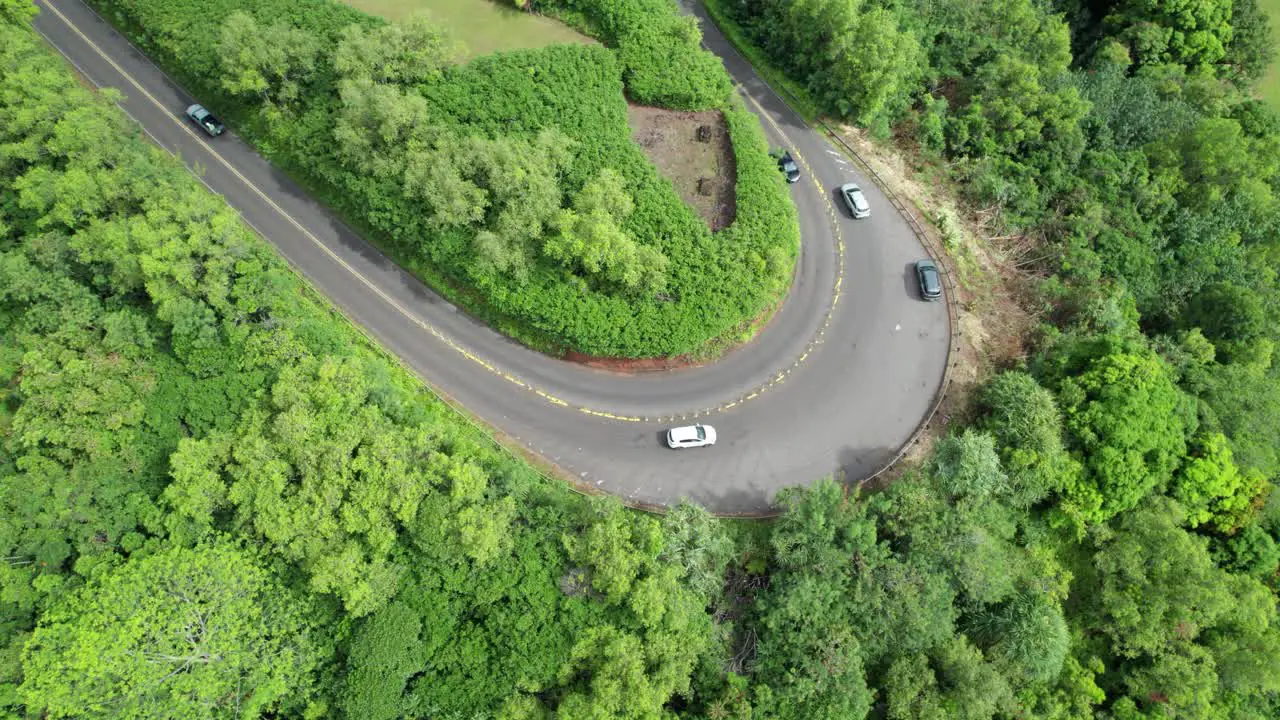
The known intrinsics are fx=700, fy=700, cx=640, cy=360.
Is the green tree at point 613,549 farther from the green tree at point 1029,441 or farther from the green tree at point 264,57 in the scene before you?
the green tree at point 264,57

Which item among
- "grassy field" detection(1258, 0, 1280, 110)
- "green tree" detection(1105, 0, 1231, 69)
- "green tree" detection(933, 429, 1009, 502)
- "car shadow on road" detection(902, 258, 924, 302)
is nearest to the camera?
"green tree" detection(933, 429, 1009, 502)

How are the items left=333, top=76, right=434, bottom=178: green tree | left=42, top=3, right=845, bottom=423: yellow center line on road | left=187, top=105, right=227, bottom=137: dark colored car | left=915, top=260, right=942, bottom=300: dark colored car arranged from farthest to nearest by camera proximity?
left=187, top=105, right=227, bottom=137: dark colored car
left=915, top=260, right=942, bottom=300: dark colored car
left=42, top=3, right=845, bottom=423: yellow center line on road
left=333, top=76, right=434, bottom=178: green tree

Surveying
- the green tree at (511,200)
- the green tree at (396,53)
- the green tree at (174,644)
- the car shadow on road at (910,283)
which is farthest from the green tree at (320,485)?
the car shadow on road at (910,283)

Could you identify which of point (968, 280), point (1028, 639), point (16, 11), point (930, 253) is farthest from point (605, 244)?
point (16, 11)

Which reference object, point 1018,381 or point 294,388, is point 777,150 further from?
point 294,388

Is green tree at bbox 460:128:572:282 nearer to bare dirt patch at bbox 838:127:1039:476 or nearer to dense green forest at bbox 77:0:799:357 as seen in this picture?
dense green forest at bbox 77:0:799:357

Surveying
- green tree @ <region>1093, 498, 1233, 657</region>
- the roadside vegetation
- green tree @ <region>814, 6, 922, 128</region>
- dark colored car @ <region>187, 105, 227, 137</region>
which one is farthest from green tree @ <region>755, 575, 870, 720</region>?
dark colored car @ <region>187, 105, 227, 137</region>

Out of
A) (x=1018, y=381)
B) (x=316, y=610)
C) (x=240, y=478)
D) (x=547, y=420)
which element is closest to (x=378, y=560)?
(x=316, y=610)
